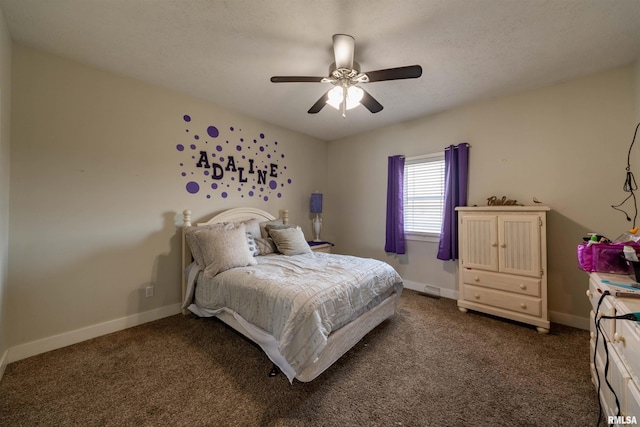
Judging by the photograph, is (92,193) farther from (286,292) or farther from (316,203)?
(316,203)

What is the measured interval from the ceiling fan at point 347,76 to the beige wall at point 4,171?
189 cm

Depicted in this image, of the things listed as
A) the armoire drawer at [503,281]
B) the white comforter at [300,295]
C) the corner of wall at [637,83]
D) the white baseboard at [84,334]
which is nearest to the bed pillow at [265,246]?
the white comforter at [300,295]

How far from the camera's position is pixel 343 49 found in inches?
67.9

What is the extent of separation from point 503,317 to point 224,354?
278cm

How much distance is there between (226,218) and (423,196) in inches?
109

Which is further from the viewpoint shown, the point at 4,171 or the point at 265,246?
the point at 265,246

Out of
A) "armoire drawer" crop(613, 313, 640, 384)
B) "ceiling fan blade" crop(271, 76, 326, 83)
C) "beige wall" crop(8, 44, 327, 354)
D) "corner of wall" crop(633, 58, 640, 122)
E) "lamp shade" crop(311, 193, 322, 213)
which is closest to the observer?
"armoire drawer" crop(613, 313, 640, 384)

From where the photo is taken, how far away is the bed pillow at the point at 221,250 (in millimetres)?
2254

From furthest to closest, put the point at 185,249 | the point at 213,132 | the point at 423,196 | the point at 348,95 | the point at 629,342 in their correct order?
the point at 423,196
the point at 213,132
the point at 185,249
the point at 348,95
the point at 629,342

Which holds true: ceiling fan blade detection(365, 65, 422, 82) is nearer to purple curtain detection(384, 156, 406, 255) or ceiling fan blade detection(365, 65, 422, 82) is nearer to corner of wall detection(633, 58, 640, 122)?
purple curtain detection(384, 156, 406, 255)

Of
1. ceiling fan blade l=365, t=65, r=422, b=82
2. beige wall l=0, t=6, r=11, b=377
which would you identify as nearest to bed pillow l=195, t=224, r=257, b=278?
beige wall l=0, t=6, r=11, b=377

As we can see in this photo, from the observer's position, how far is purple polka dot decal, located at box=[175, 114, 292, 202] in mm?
2844

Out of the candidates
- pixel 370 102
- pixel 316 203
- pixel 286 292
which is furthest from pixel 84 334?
pixel 370 102

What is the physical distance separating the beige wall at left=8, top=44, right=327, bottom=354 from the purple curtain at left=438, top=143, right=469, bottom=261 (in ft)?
9.95
